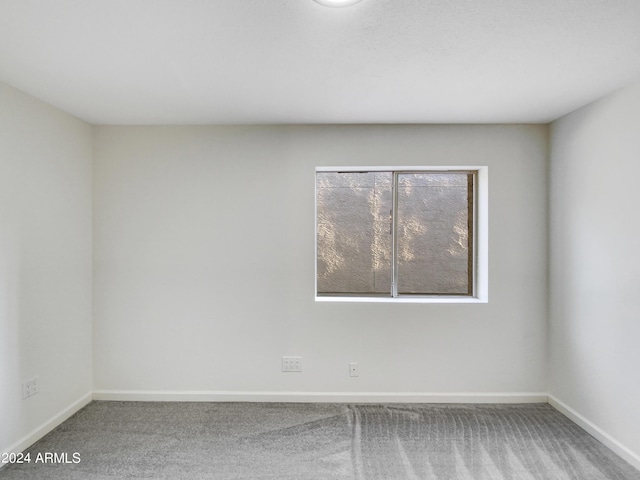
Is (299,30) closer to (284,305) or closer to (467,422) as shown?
(284,305)

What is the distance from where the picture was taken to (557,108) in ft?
8.36

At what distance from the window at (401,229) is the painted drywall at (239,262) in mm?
258

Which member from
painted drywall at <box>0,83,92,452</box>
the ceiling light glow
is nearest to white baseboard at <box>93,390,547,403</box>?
painted drywall at <box>0,83,92,452</box>

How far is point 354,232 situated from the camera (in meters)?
3.22

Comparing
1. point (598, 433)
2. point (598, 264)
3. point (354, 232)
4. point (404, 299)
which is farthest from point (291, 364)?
point (598, 264)

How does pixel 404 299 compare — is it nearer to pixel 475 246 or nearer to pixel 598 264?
pixel 475 246

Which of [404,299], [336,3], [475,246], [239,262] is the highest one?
[336,3]

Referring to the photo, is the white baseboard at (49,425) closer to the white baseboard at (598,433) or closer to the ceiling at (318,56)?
the ceiling at (318,56)

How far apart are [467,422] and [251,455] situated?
1.56m

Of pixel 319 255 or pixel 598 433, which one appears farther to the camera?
pixel 319 255

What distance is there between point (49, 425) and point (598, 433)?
3753 millimetres

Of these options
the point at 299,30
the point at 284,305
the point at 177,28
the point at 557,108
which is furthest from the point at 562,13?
the point at 284,305

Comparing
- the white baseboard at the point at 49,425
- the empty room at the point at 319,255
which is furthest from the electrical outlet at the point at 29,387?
the white baseboard at the point at 49,425

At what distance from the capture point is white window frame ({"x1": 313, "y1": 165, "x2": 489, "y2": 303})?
2961 mm
